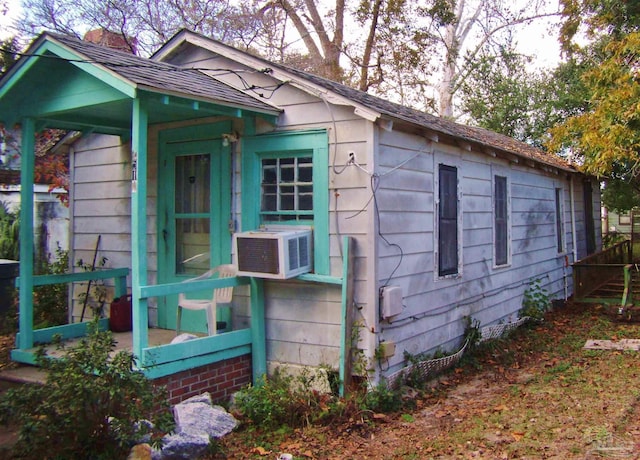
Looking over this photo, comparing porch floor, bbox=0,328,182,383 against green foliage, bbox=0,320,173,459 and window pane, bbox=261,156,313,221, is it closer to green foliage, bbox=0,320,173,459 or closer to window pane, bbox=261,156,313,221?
green foliage, bbox=0,320,173,459

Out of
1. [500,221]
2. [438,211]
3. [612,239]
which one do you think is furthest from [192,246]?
[612,239]

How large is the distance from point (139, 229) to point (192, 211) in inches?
70.7

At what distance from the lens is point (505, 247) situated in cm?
915

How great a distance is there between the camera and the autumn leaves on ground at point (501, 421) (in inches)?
183

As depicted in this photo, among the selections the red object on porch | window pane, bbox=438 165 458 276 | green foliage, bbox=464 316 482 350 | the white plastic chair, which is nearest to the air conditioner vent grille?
the white plastic chair

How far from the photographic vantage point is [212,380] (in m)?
5.77

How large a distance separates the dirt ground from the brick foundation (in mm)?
685

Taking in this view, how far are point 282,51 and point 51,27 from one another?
280 inches

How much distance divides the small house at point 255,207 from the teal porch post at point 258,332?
0.05ft

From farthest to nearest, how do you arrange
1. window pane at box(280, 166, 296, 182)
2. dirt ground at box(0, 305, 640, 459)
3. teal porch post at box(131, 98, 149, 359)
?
window pane at box(280, 166, 296, 182)
teal porch post at box(131, 98, 149, 359)
dirt ground at box(0, 305, 640, 459)

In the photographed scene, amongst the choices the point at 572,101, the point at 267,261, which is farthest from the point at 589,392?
the point at 572,101

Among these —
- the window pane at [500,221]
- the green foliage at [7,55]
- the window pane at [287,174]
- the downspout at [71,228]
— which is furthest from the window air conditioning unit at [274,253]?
the green foliage at [7,55]

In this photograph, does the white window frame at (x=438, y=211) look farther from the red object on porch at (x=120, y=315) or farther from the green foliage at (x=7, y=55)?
the green foliage at (x=7, y=55)

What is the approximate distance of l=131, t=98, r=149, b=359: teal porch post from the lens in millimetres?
5023
